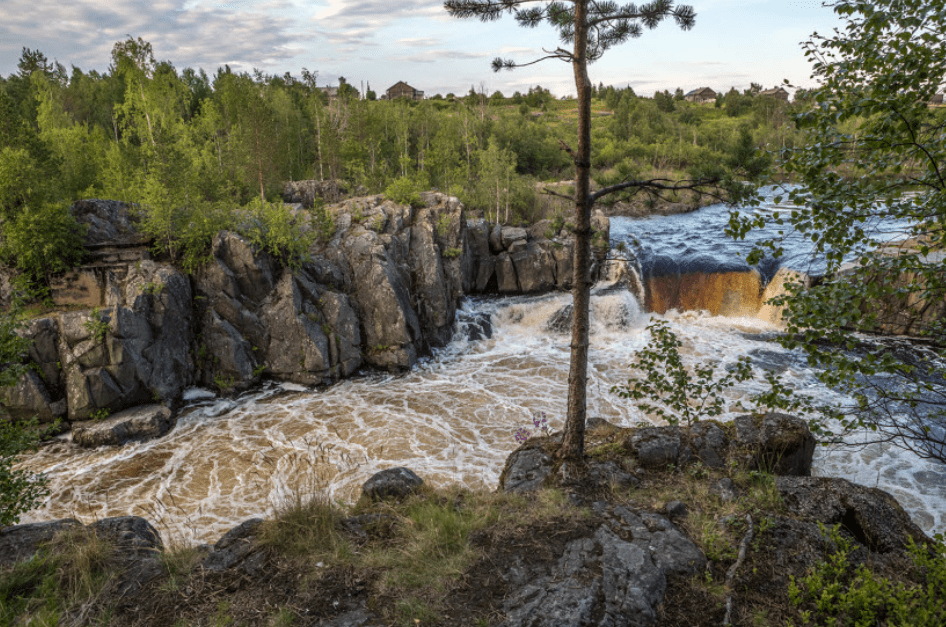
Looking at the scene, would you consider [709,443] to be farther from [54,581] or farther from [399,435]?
[54,581]

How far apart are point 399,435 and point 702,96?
129080 mm

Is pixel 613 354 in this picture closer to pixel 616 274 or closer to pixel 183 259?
pixel 616 274

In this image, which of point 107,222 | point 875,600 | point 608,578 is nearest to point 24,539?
point 608,578

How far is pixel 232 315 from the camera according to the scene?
61.7ft

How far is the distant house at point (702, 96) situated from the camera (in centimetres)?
11631

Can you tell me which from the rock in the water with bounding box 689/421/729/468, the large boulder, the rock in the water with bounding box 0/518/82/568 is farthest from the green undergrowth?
the large boulder

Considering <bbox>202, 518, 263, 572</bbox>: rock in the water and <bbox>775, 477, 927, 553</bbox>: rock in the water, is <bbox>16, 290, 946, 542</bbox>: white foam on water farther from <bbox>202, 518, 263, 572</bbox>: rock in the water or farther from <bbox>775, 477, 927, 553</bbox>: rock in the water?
<bbox>775, 477, 927, 553</bbox>: rock in the water

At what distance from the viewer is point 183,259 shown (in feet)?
61.8

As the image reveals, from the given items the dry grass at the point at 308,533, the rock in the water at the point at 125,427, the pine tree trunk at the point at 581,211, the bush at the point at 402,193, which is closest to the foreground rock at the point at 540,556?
the dry grass at the point at 308,533

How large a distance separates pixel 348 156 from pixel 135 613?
39653mm

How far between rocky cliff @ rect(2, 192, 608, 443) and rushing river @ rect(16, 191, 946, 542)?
1117 millimetres

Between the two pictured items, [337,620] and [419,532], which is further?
[419,532]

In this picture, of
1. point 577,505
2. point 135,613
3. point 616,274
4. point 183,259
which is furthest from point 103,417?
point 616,274

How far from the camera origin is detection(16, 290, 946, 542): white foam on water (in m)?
12.0
